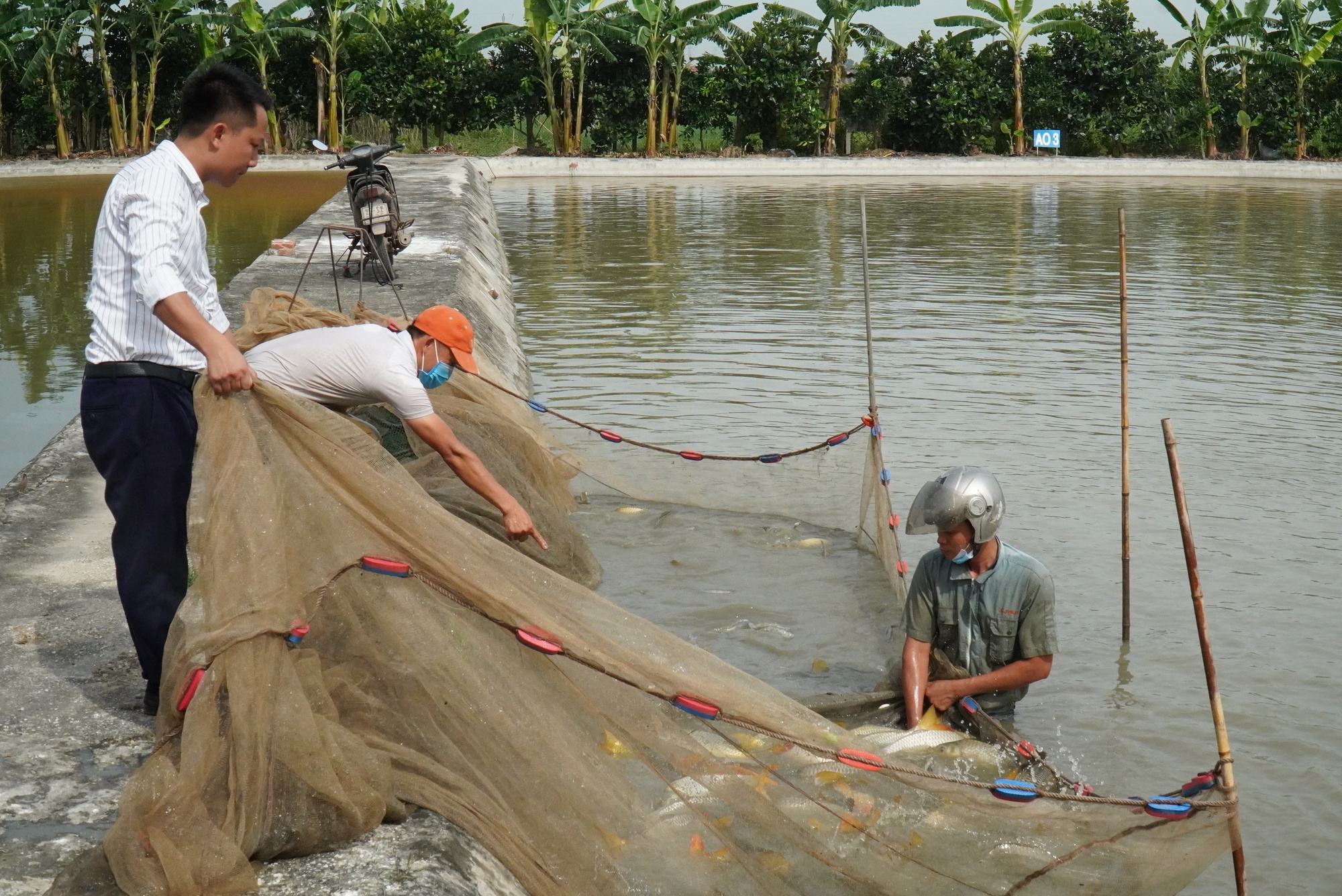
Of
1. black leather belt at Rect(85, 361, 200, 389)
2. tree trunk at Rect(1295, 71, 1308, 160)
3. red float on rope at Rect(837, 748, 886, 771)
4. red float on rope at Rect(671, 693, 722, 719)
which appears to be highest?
tree trunk at Rect(1295, 71, 1308, 160)

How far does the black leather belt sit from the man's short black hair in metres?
0.56

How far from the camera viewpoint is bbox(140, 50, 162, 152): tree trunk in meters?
30.7

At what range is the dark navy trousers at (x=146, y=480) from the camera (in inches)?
119

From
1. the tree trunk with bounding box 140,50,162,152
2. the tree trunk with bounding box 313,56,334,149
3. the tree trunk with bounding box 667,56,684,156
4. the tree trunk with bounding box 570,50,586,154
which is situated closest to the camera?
the tree trunk with bounding box 140,50,162,152

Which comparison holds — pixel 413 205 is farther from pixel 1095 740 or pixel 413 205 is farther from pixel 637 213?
pixel 1095 740

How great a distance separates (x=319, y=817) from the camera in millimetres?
2664

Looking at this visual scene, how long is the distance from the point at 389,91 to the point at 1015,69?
16.4 m

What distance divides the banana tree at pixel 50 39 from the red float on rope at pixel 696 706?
30711 mm

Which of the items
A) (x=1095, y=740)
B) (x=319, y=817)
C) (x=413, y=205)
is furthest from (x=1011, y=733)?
(x=413, y=205)

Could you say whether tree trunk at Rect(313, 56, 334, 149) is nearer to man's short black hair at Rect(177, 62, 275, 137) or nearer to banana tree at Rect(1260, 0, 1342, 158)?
banana tree at Rect(1260, 0, 1342, 158)

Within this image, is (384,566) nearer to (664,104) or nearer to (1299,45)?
(664,104)

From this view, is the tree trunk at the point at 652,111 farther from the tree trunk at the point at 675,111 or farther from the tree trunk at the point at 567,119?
the tree trunk at the point at 567,119

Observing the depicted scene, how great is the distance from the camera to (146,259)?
9.52ft

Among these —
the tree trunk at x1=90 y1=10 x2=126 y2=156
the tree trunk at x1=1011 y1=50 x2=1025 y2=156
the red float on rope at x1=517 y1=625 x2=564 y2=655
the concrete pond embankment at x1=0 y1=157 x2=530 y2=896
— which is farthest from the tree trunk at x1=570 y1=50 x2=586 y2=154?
the red float on rope at x1=517 y1=625 x2=564 y2=655
